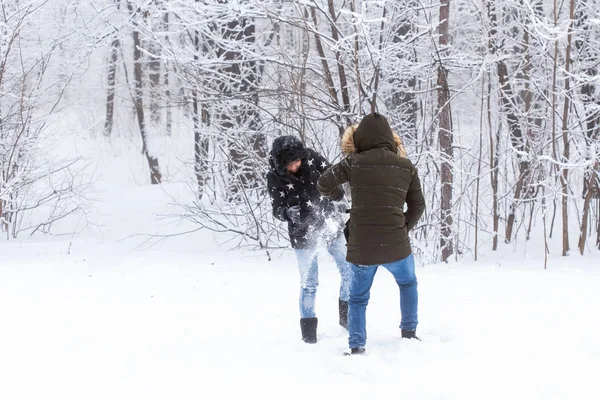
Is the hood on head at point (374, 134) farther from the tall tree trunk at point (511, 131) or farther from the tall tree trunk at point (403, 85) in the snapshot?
the tall tree trunk at point (511, 131)

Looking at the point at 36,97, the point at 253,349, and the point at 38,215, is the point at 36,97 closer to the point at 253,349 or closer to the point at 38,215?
the point at 38,215

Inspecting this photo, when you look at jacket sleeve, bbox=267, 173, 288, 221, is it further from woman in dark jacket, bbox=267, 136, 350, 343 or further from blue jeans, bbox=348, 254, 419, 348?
blue jeans, bbox=348, 254, 419, 348

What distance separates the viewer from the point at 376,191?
3723 millimetres

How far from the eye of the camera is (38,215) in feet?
41.7

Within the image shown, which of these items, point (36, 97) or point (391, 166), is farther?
point (36, 97)

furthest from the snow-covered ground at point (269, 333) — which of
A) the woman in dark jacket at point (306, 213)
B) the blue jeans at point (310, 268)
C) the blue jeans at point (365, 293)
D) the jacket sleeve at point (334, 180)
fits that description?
the jacket sleeve at point (334, 180)

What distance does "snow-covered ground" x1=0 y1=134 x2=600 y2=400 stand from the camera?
358cm

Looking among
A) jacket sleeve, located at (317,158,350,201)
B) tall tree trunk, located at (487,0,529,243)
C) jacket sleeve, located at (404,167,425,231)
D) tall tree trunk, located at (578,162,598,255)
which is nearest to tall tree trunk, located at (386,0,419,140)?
tall tree trunk, located at (487,0,529,243)

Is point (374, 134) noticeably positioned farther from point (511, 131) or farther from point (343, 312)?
point (511, 131)

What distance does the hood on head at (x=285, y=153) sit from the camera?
4.15 metres

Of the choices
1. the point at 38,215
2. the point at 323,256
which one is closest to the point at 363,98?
the point at 323,256

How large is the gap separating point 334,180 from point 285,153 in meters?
0.48

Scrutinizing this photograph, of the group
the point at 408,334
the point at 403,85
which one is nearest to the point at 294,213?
the point at 408,334

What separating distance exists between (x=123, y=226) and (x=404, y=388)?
960 cm
